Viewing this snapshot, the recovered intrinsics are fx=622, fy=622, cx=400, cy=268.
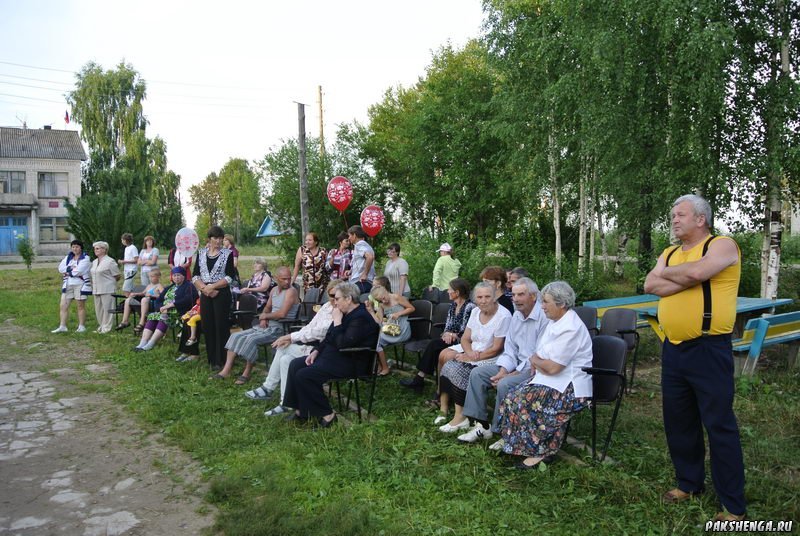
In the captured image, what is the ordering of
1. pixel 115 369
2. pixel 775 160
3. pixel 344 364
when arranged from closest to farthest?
pixel 344 364 < pixel 115 369 < pixel 775 160

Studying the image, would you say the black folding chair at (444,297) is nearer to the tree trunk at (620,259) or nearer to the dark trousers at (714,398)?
the dark trousers at (714,398)

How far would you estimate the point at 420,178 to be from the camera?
2247cm

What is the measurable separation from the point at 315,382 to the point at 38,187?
41970mm

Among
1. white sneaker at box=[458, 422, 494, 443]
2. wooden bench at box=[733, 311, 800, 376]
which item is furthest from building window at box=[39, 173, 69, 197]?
wooden bench at box=[733, 311, 800, 376]

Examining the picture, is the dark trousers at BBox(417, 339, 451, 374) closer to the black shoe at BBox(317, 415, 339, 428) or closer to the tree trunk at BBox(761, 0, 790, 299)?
the black shoe at BBox(317, 415, 339, 428)

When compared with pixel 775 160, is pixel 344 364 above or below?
below

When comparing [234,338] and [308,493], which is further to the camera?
[234,338]

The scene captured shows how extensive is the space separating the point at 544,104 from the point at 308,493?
38.8 ft

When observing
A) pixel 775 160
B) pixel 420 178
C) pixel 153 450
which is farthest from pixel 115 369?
pixel 420 178

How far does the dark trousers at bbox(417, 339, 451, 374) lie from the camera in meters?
6.07

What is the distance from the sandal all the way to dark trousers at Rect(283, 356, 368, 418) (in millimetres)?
2580

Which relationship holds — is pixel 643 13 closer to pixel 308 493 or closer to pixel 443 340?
pixel 443 340

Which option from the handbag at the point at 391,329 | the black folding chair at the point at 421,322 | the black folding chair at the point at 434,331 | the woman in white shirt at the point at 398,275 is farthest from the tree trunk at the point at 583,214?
the handbag at the point at 391,329

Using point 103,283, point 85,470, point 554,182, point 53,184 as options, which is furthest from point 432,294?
point 53,184
